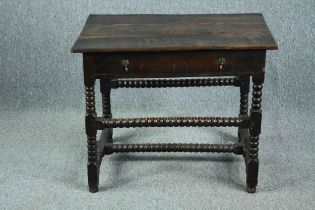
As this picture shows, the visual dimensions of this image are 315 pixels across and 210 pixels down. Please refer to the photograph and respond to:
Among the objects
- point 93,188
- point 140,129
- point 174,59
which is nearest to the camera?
point 174,59

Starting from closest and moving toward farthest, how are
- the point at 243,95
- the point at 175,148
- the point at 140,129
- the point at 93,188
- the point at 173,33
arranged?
the point at 173,33 → the point at 93,188 → the point at 175,148 → the point at 243,95 → the point at 140,129

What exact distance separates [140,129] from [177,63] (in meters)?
1.09

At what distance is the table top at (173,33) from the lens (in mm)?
3488

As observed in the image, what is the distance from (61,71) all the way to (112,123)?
1.23 metres

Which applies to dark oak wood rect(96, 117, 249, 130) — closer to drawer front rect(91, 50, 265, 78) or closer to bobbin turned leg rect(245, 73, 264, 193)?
bobbin turned leg rect(245, 73, 264, 193)

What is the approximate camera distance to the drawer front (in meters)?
3.52

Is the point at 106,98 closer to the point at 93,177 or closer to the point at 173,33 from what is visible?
the point at 93,177

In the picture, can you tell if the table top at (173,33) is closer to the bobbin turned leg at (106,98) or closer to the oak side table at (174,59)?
the oak side table at (174,59)

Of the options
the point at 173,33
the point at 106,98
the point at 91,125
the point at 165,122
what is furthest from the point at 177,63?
the point at 106,98

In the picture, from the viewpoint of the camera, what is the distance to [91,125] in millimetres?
3703

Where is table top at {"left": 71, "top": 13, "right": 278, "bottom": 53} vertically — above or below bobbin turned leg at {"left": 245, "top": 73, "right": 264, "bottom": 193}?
above

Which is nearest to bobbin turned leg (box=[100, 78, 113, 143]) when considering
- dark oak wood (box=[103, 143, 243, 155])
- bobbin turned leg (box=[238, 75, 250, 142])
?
dark oak wood (box=[103, 143, 243, 155])

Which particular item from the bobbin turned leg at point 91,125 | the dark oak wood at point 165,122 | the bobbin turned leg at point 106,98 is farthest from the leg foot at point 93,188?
the bobbin turned leg at point 106,98

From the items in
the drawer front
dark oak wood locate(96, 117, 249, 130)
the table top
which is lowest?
dark oak wood locate(96, 117, 249, 130)
